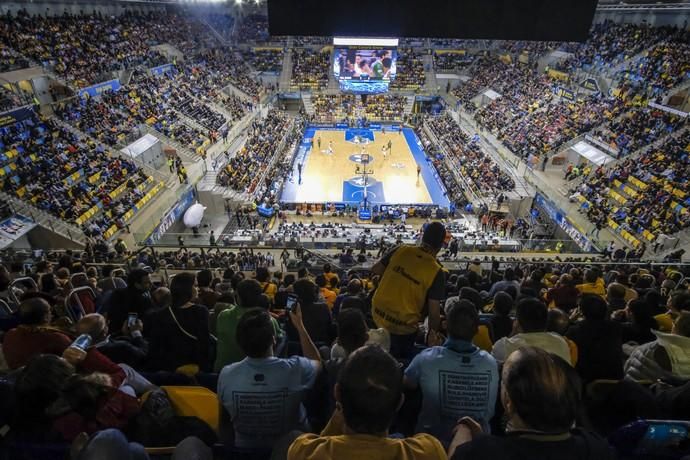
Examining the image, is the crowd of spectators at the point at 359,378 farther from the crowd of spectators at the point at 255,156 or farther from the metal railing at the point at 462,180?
the crowd of spectators at the point at 255,156

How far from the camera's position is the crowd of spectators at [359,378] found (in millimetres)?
1617

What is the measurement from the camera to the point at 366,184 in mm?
26594

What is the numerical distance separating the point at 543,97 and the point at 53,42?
119 ft

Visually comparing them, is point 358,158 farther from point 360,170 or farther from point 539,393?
point 539,393

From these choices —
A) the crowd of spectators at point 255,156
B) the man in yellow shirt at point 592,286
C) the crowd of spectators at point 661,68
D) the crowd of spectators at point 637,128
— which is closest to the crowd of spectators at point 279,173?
the crowd of spectators at point 255,156

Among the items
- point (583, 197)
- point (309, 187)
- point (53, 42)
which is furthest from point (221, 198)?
point (583, 197)

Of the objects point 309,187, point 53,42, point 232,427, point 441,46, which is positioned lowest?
point 309,187

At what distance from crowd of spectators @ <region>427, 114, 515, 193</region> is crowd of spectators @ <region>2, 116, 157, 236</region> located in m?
19.0

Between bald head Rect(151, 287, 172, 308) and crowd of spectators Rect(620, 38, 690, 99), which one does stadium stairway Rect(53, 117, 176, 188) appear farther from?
crowd of spectators Rect(620, 38, 690, 99)

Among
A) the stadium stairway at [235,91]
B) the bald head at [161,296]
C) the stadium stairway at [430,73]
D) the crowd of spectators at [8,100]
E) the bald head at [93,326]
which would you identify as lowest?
the bald head at [161,296]

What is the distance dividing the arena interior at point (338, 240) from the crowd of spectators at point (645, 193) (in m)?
0.14

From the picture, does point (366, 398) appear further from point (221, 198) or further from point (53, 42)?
Result: point (53, 42)

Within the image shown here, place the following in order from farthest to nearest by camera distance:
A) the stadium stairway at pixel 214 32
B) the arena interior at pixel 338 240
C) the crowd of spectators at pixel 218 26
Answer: the crowd of spectators at pixel 218 26
the stadium stairway at pixel 214 32
the arena interior at pixel 338 240

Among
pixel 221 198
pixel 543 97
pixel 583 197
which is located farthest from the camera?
pixel 543 97
